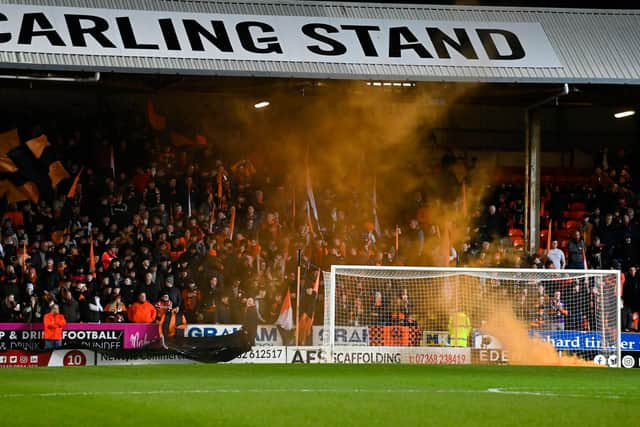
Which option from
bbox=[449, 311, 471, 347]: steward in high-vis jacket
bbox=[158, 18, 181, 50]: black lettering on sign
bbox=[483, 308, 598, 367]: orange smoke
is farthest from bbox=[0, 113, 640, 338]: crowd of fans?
bbox=[158, 18, 181, 50]: black lettering on sign

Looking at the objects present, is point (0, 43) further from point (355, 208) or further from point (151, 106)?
point (355, 208)

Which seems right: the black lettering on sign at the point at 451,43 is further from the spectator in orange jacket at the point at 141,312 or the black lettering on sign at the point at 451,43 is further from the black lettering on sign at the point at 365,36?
the spectator in orange jacket at the point at 141,312

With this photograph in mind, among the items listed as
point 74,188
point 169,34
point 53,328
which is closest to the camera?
point 53,328

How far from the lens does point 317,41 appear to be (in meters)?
23.9

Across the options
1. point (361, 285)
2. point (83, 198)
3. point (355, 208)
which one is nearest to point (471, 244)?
point (355, 208)

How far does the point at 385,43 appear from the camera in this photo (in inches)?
944

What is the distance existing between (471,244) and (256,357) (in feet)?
22.0

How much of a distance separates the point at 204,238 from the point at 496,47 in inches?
283

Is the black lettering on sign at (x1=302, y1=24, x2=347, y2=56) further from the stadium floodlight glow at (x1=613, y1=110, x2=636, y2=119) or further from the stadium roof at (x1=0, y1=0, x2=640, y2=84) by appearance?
the stadium floodlight glow at (x1=613, y1=110, x2=636, y2=119)

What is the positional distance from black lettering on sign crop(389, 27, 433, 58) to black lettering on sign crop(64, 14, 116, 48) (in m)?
5.62

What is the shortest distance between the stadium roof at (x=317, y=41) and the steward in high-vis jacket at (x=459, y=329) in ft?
15.9

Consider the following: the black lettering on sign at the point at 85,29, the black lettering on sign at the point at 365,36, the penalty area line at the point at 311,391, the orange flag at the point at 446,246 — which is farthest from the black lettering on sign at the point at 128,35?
the penalty area line at the point at 311,391

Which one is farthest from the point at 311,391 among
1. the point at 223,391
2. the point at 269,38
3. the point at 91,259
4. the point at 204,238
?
the point at 269,38

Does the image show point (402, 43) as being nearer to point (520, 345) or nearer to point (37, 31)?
point (520, 345)
